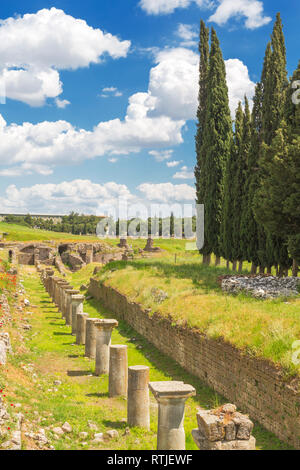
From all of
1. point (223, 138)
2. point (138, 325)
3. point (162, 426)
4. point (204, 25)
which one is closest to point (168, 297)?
point (138, 325)

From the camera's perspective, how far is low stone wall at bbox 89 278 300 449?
24.0 ft

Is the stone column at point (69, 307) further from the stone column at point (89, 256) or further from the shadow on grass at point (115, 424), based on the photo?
the stone column at point (89, 256)

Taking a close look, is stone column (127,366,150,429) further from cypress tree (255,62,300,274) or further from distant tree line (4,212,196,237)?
distant tree line (4,212,196,237)

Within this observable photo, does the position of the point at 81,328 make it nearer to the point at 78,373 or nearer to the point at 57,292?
the point at 78,373

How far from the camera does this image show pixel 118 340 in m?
16.2

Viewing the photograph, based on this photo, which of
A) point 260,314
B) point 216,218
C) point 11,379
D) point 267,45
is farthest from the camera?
point 216,218

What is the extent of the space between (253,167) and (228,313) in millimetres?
14533

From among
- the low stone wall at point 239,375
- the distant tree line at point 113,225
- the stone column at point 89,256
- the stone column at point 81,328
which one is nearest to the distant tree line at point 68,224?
the distant tree line at point 113,225

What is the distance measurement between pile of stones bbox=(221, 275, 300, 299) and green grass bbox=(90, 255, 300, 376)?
49 cm

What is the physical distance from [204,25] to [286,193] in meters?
20.4

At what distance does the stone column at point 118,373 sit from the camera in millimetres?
10086

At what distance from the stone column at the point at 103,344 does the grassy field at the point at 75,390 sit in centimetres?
29

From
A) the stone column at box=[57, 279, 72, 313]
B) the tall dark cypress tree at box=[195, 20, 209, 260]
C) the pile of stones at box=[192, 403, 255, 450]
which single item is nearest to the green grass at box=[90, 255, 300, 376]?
the pile of stones at box=[192, 403, 255, 450]
